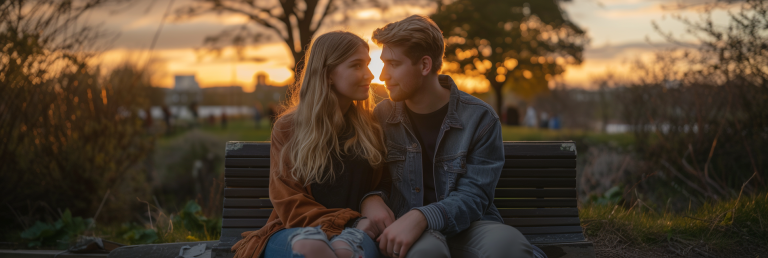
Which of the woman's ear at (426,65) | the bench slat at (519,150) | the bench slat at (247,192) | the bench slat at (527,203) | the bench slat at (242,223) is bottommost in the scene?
the bench slat at (242,223)

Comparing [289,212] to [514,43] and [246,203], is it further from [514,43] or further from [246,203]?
[514,43]

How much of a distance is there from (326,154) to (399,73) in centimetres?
54

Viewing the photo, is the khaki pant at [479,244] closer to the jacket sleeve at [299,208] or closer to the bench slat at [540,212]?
the jacket sleeve at [299,208]

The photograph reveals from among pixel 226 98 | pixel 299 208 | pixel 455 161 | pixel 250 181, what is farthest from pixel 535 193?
pixel 226 98

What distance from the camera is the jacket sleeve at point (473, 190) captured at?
237 cm

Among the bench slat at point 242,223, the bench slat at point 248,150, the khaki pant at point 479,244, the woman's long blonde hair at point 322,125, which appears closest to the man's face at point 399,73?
the woman's long blonde hair at point 322,125

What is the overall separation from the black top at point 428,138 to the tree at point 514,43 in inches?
725

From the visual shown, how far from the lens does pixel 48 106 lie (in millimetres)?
5355

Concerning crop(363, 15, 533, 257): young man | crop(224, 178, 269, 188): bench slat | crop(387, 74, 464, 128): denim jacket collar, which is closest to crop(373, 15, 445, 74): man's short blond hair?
crop(363, 15, 533, 257): young man

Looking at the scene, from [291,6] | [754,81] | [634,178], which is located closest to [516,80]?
[291,6]

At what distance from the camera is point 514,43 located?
80.2 feet

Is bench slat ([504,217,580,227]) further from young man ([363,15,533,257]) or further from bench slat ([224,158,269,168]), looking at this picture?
bench slat ([224,158,269,168])

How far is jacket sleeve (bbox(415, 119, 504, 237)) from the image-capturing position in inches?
93.4

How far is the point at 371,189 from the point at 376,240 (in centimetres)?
39
